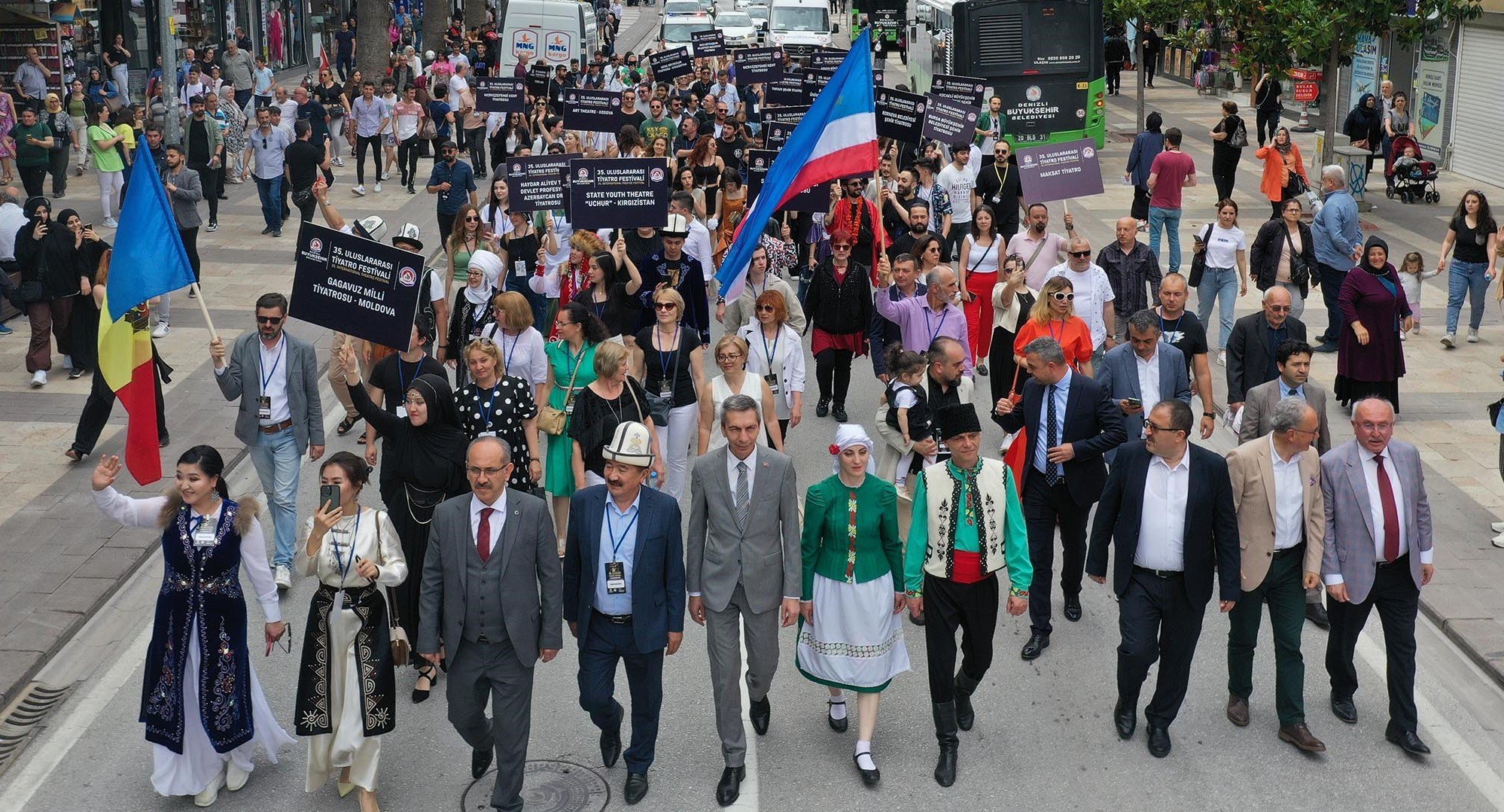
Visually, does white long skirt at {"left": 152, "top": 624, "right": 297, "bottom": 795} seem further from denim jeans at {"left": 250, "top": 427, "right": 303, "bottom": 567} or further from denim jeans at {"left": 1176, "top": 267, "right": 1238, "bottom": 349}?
denim jeans at {"left": 1176, "top": 267, "right": 1238, "bottom": 349}

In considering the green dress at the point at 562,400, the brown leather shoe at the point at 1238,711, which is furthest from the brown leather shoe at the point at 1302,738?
the green dress at the point at 562,400

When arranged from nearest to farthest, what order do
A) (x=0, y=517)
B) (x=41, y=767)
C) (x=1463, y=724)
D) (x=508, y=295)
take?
(x=41, y=767) < (x=1463, y=724) < (x=508, y=295) < (x=0, y=517)

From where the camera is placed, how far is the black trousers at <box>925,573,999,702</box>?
7.42m

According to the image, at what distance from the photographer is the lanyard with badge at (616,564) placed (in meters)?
6.97

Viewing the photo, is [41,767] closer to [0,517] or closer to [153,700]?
[153,700]

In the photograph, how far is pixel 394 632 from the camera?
25.0ft

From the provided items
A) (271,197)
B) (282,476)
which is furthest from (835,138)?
(271,197)

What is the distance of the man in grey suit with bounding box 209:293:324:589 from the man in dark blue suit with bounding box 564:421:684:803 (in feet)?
9.61

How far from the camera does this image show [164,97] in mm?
23781

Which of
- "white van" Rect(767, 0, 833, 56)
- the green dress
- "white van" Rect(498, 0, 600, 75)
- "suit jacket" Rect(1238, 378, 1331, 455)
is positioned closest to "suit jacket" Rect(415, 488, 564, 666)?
the green dress

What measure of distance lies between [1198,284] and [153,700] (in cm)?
1028

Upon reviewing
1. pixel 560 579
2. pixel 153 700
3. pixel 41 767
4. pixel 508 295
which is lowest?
pixel 41 767

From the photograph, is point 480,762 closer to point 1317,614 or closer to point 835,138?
point 1317,614

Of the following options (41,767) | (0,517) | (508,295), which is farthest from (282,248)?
(41,767)
